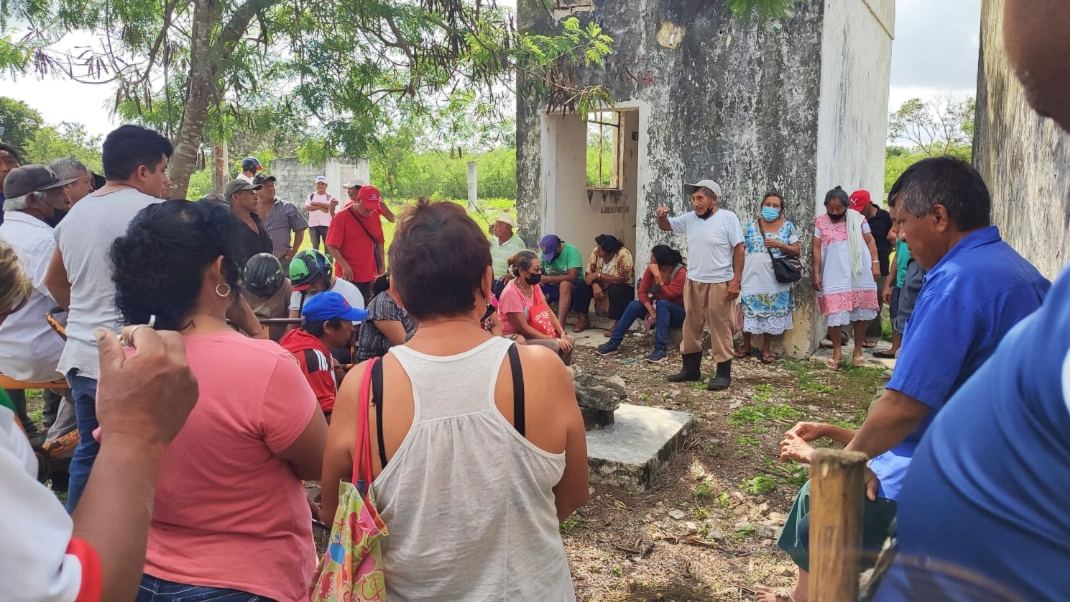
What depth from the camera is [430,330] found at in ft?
5.61

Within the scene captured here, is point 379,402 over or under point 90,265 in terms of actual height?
under

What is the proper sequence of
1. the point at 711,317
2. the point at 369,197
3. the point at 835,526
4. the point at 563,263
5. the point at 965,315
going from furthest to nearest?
the point at 563,263, the point at 711,317, the point at 369,197, the point at 965,315, the point at 835,526

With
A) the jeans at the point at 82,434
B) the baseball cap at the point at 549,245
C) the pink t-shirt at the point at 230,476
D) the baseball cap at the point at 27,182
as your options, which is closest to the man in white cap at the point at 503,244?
the baseball cap at the point at 549,245

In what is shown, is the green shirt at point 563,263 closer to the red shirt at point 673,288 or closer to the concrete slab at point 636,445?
the red shirt at point 673,288

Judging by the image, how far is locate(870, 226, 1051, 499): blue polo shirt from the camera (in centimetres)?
195

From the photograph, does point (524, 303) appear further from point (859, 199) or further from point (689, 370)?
point (859, 199)

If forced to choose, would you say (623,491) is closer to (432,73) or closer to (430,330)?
(430,330)

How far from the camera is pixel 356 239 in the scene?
677cm

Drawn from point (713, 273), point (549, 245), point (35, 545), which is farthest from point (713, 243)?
point (35, 545)

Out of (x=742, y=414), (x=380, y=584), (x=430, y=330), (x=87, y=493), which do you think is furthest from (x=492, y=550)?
(x=742, y=414)

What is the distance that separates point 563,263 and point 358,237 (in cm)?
308

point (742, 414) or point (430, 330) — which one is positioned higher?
point (430, 330)

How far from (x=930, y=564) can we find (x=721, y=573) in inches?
108

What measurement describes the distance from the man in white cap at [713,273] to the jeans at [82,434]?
16.4ft
